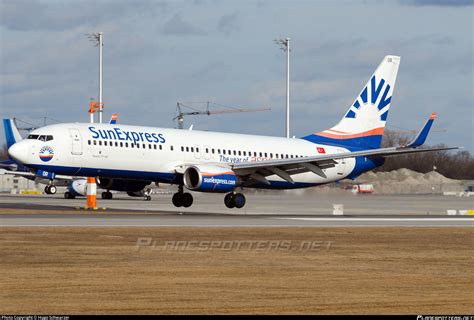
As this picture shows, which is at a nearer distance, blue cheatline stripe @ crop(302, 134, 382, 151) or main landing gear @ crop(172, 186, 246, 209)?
main landing gear @ crop(172, 186, 246, 209)

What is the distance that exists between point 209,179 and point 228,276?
27724 millimetres

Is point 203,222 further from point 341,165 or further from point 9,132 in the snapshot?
point 9,132

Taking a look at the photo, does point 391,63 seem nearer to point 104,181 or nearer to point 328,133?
point 328,133

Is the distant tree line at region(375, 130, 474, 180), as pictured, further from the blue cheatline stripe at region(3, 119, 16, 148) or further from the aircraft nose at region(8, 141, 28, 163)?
the aircraft nose at region(8, 141, 28, 163)

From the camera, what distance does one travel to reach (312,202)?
67.6 meters

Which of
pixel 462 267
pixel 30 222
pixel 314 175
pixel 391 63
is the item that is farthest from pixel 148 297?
pixel 391 63

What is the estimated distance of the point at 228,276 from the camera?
21.9 m

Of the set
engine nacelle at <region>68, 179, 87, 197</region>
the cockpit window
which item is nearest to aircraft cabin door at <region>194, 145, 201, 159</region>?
the cockpit window

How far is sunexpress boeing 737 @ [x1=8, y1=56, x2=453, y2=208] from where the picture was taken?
48.8 m

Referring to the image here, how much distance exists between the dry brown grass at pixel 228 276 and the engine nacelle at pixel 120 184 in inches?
803

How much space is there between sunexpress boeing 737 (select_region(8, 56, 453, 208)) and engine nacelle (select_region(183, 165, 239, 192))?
5cm

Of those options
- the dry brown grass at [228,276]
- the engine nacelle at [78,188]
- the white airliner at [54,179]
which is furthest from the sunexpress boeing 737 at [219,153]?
the engine nacelle at [78,188]

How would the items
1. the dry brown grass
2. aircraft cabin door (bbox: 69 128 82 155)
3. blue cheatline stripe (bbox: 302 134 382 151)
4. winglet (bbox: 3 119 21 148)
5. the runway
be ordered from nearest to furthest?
A: the dry brown grass
the runway
aircraft cabin door (bbox: 69 128 82 155)
blue cheatline stripe (bbox: 302 134 382 151)
winglet (bbox: 3 119 21 148)

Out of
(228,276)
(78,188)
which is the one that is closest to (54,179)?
(78,188)
